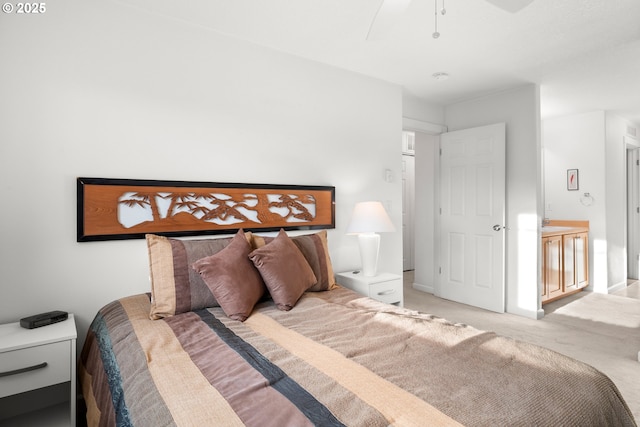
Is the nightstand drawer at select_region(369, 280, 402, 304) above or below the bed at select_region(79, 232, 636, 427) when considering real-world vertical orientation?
below

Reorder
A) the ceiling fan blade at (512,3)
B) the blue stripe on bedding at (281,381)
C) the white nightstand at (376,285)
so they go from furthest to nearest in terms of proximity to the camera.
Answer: the white nightstand at (376,285) < the ceiling fan blade at (512,3) < the blue stripe on bedding at (281,381)

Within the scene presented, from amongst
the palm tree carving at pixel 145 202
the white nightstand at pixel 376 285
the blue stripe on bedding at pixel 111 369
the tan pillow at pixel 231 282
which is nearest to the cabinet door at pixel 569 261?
the white nightstand at pixel 376 285

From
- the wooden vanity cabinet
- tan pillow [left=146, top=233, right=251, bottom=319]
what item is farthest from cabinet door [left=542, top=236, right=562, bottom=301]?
tan pillow [left=146, top=233, right=251, bottom=319]

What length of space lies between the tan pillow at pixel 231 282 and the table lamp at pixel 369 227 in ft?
3.83

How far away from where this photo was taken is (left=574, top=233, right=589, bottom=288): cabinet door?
4605 millimetres

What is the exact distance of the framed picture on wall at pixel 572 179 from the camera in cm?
498

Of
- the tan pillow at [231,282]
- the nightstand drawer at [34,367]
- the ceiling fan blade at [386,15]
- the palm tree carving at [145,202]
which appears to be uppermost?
the ceiling fan blade at [386,15]

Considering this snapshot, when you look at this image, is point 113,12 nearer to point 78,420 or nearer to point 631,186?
point 78,420

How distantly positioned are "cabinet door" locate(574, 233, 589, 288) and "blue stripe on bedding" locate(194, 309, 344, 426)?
474 centimetres

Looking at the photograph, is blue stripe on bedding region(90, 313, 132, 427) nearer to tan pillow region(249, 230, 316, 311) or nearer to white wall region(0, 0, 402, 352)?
white wall region(0, 0, 402, 352)

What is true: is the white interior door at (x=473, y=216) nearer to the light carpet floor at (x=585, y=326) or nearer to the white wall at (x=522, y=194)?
the white wall at (x=522, y=194)

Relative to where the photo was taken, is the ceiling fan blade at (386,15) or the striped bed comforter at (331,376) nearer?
the striped bed comforter at (331,376)

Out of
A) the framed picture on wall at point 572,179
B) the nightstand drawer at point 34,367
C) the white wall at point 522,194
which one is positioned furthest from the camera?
the framed picture on wall at point 572,179

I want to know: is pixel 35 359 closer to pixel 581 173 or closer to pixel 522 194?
pixel 522 194
